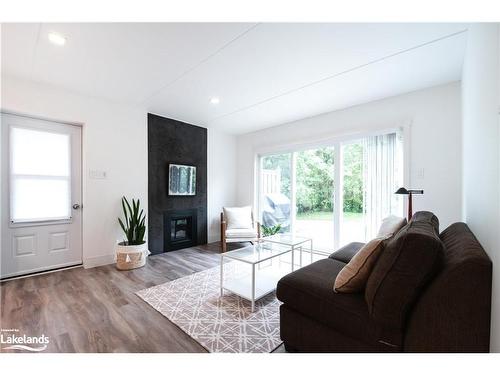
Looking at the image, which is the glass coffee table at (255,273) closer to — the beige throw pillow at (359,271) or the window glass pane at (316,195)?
the beige throw pillow at (359,271)

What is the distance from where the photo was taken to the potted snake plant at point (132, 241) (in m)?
3.13

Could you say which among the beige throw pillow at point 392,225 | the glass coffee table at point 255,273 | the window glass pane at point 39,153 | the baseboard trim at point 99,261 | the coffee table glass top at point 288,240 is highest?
the window glass pane at point 39,153

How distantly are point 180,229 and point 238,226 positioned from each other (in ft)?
3.65

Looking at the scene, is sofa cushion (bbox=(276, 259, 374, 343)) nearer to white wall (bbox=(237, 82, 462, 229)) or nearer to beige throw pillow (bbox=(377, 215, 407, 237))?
beige throw pillow (bbox=(377, 215, 407, 237))

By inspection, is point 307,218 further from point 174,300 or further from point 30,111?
point 30,111

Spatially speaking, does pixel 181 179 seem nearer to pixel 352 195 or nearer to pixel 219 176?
pixel 219 176

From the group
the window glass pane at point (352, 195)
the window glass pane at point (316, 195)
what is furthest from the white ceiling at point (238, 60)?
the window glass pane at point (316, 195)

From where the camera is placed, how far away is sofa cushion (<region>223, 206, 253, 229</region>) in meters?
4.34

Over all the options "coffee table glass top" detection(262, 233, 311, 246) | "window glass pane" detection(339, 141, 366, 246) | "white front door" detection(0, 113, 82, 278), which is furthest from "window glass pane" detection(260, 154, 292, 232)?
"white front door" detection(0, 113, 82, 278)

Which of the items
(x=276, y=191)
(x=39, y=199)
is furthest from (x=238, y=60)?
(x=39, y=199)

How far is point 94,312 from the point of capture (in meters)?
2.02
